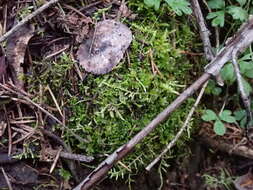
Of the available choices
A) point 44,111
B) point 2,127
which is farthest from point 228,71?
point 2,127

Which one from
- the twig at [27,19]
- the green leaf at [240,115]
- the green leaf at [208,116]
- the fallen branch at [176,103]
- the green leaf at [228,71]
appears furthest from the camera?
the green leaf at [240,115]

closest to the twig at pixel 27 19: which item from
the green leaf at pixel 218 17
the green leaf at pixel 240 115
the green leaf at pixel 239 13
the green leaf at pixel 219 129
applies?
the green leaf at pixel 218 17

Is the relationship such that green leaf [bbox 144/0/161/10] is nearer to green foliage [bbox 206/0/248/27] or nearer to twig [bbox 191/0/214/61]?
twig [bbox 191/0/214/61]

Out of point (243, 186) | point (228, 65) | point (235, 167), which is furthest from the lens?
point (235, 167)

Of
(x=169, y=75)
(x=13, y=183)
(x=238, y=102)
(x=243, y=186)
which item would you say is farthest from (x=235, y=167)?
(x=13, y=183)

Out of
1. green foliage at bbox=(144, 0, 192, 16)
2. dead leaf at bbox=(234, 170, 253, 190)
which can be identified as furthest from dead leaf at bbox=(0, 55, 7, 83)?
dead leaf at bbox=(234, 170, 253, 190)

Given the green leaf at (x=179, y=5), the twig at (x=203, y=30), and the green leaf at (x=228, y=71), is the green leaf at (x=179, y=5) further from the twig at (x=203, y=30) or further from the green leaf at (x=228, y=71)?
the green leaf at (x=228, y=71)

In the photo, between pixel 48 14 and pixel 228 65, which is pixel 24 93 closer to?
pixel 48 14
